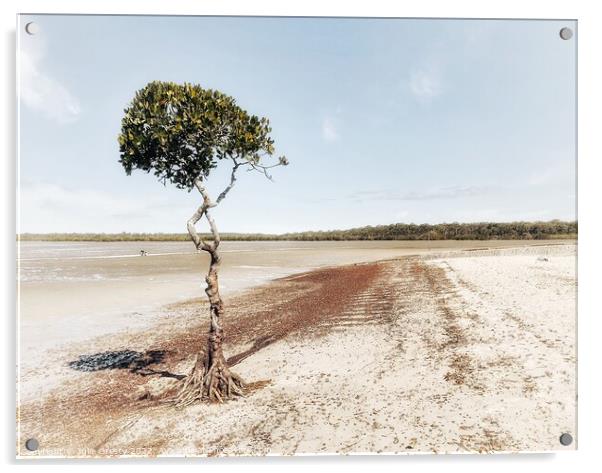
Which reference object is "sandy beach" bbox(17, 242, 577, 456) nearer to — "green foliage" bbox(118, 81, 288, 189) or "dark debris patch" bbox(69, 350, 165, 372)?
"dark debris patch" bbox(69, 350, 165, 372)

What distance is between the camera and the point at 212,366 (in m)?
4.52

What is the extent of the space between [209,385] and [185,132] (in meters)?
3.41

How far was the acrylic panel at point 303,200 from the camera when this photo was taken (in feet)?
13.7

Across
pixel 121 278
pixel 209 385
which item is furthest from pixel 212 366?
pixel 121 278

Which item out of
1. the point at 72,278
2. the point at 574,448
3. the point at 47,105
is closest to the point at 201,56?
the point at 47,105

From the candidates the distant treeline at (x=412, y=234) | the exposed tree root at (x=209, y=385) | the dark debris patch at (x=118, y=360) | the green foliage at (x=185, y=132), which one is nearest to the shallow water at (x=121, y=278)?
the distant treeline at (x=412, y=234)

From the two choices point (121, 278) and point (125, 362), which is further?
point (121, 278)

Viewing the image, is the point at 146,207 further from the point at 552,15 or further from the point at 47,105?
the point at 552,15

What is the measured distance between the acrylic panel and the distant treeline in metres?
0.04

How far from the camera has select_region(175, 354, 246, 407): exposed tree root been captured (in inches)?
174

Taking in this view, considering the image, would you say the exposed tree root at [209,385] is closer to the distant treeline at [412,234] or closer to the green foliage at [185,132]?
the distant treeline at [412,234]
